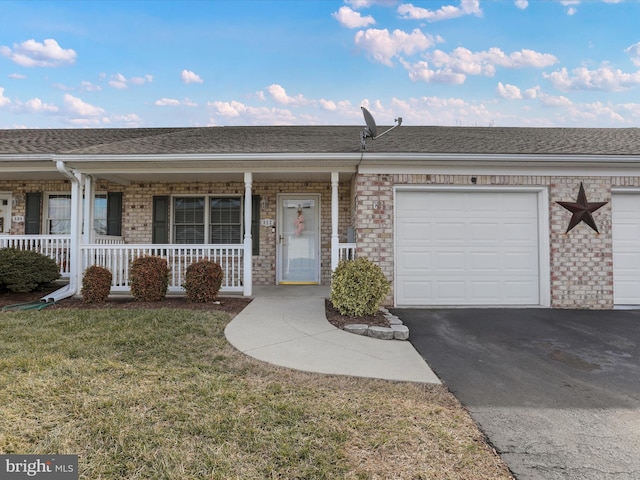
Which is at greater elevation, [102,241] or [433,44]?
[433,44]

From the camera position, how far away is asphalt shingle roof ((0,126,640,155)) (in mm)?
6344

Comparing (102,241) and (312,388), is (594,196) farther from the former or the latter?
(102,241)

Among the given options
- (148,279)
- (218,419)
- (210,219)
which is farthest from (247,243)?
(218,419)

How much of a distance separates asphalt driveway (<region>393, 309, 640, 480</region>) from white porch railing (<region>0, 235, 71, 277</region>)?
7032 mm

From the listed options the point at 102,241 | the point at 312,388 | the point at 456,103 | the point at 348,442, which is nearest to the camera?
the point at 348,442

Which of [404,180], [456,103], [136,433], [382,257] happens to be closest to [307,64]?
[456,103]

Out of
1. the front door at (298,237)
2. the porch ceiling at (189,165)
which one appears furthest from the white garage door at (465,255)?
the front door at (298,237)

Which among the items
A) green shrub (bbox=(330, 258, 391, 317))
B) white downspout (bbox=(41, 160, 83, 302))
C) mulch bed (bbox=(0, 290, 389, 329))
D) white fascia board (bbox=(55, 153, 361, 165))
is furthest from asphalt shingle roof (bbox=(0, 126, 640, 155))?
mulch bed (bbox=(0, 290, 389, 329))

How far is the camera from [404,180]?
634 cm

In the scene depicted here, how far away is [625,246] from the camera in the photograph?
6.48m

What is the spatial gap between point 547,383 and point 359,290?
2.52 metres

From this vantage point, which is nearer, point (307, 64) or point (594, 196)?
point (594, 196)

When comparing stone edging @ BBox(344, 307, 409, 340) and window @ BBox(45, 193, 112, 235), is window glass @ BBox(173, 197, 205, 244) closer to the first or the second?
window @ BBox(45, 193, 112, 235)

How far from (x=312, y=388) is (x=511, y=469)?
1467mm
